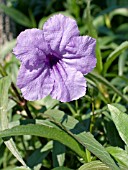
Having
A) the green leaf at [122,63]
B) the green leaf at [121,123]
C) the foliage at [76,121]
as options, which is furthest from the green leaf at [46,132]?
the green leaf at [122,63]

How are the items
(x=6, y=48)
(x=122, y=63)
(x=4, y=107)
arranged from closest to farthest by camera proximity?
(x=4, y=107) → (x=122, y=63) → (x=6, y=48)

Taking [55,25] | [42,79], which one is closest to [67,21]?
[55,25]

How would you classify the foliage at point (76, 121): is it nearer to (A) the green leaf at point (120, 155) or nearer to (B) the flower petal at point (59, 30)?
(A) the green leaf at point (120, 155)

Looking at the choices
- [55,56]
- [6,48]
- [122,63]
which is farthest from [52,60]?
[6,48]

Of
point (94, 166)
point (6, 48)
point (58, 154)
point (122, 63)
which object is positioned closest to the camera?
point (94, 166)

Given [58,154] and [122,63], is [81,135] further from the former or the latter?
[122,63]

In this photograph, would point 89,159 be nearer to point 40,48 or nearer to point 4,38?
point 40,48
